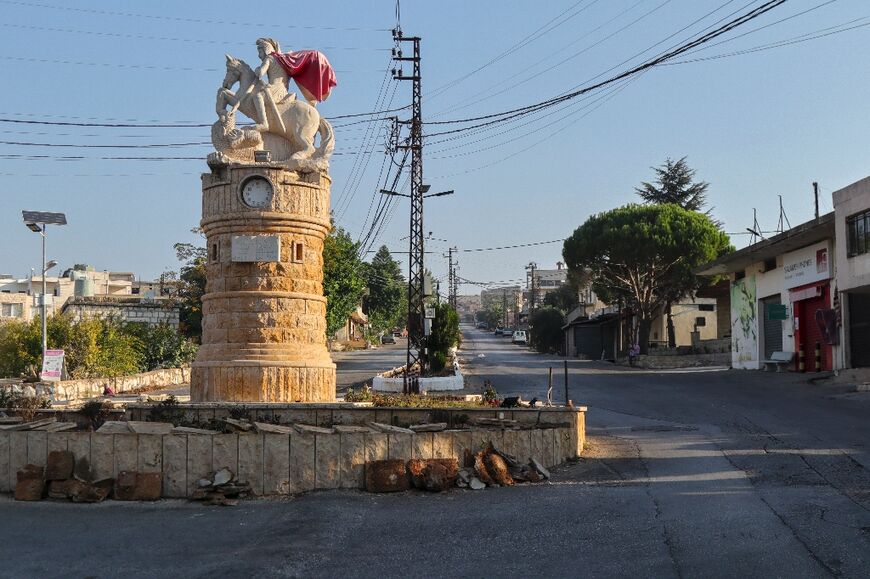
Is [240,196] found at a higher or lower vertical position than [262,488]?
higher

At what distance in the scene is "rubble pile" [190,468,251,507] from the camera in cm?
977

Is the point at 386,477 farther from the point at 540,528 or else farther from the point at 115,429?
the point at 115,429

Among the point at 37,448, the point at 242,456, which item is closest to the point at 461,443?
the point at 242,456

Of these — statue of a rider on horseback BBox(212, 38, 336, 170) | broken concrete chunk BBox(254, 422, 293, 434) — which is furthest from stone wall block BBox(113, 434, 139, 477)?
statue of a rider on horseback BBox(212, 38, 336, 170)

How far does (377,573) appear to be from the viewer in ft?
21.8

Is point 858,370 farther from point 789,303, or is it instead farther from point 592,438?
point 592,438

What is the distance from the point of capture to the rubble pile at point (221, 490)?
9773 millimetres

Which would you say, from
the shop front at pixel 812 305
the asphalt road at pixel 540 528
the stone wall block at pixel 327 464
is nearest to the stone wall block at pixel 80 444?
the asphalt road at pixel 540 528

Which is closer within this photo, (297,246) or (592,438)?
(592,438)

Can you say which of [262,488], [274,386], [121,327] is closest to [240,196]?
[274,386]

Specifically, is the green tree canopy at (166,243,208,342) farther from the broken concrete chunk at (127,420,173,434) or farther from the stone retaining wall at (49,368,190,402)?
the broken concrete chunk at (127,420,173,434)

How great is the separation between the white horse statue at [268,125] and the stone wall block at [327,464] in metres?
7.60

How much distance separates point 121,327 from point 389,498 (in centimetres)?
2847

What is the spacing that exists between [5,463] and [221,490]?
9.66ft
